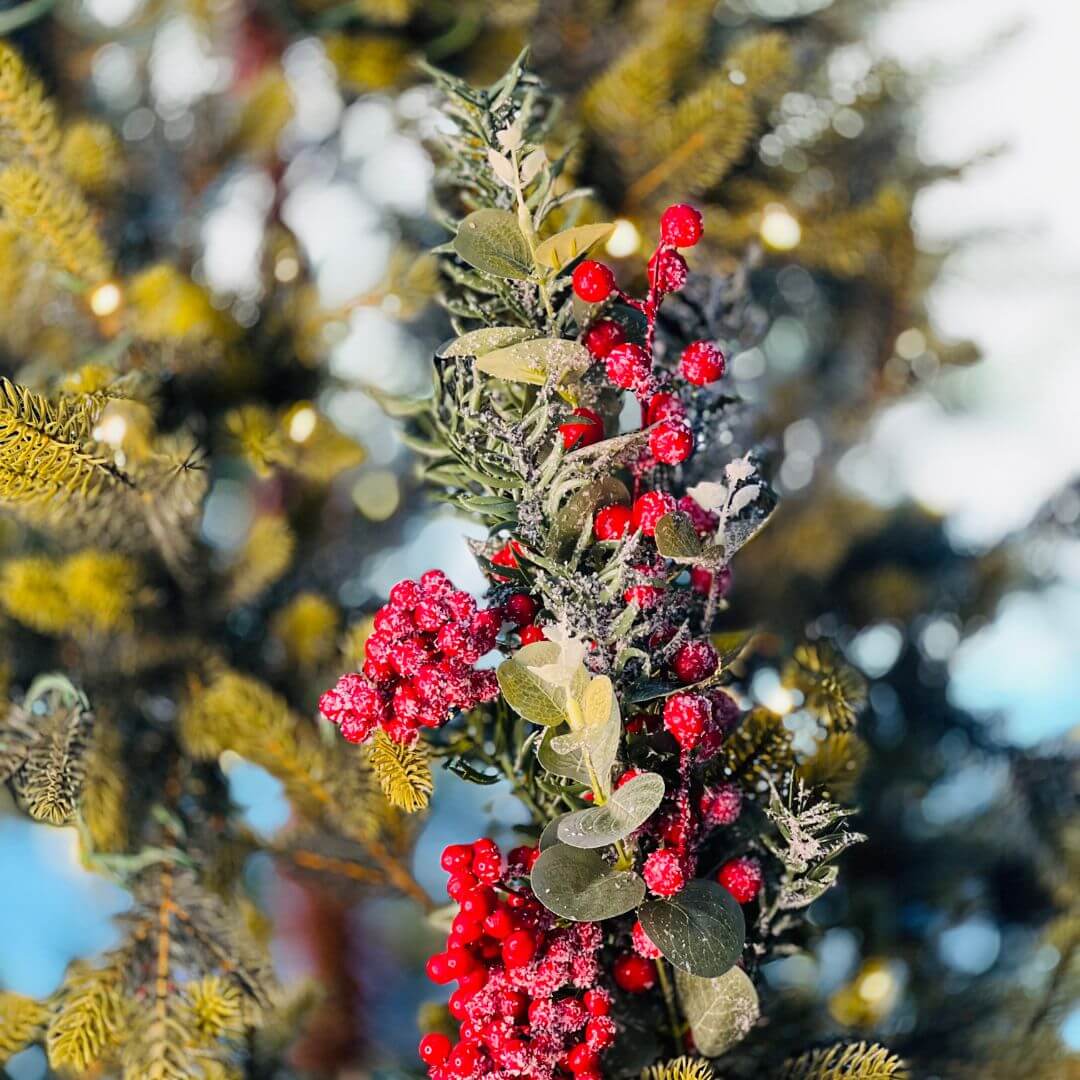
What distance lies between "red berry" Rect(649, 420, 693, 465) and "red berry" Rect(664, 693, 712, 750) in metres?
0.07

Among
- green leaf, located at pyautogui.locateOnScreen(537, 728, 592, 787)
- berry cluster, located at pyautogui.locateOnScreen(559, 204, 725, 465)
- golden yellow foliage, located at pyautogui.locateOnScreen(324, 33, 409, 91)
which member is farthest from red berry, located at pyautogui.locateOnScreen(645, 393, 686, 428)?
golden yellow foliage, located at pyautogui.locateOnScreen(324, 33, 409, 91)

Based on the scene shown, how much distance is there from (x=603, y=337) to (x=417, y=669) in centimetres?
12

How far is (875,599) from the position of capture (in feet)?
2.23

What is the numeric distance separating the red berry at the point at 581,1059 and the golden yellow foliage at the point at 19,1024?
0.84 ft

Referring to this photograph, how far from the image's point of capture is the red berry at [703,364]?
33cm

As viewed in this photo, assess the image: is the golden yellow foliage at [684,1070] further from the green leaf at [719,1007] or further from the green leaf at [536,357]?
the green leaf at [536,357]

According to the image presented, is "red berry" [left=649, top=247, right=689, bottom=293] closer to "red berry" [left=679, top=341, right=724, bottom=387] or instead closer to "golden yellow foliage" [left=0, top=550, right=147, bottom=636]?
"red berry" [left=679, top=341, right=724, bottom=387]

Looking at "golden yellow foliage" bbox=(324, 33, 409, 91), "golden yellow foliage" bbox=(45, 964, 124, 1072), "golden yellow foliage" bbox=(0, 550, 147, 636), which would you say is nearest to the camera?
"golden yellow foliage" bbox=(45, 964, 124, 1072)

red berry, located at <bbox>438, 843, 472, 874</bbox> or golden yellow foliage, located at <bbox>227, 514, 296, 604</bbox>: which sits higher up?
red berry, located at <bbox>438, 843, 472, 874</bbox>

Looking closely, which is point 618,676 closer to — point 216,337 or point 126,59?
point 216,337

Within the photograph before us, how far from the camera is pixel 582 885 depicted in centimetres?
30

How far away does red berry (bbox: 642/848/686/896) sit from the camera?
0.29 meters

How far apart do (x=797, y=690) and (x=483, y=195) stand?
241mm

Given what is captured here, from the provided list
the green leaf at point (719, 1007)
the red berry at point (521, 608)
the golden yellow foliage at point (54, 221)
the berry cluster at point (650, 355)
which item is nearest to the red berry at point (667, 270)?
the berry cluster at point (650, 355)
